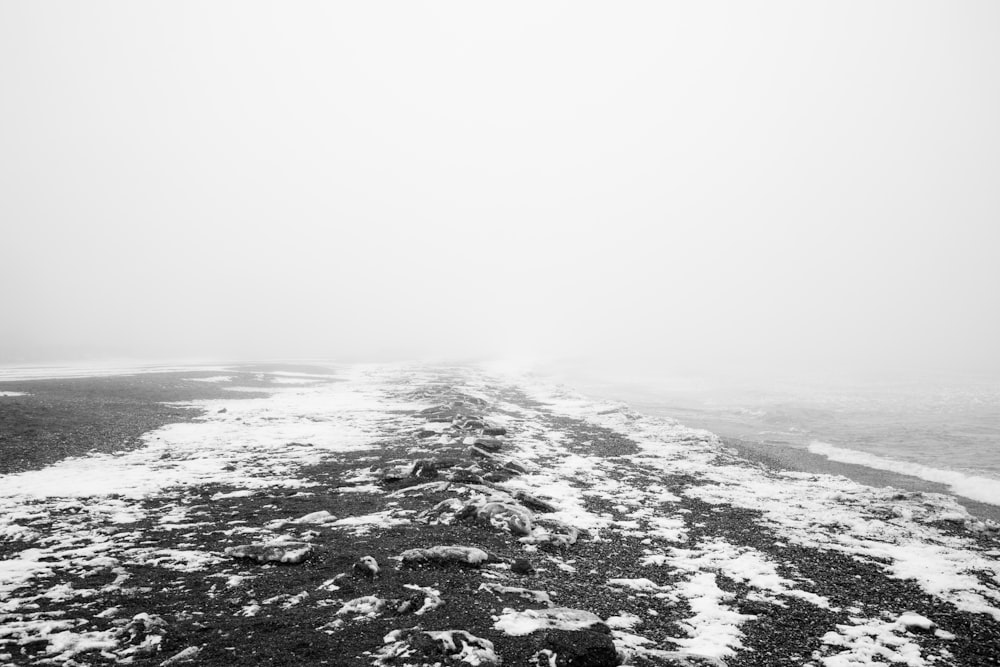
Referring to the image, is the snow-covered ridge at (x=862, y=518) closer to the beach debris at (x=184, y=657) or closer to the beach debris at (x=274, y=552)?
the beach debris at (x=274, y=552)

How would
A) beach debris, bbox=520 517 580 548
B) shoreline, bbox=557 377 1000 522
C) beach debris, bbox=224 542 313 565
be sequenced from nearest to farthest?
1. beach debris, bbox=224 542 313 565
2. beach debris, bbox=520 517 580 548
3. shoreline, bbox=557 377 1000 522

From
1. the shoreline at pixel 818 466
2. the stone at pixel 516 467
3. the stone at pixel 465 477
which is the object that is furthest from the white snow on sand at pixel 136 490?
the shoreline at pixel 818 466

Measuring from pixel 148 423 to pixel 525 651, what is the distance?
88.0 feet

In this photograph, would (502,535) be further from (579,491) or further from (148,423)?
(148,423)

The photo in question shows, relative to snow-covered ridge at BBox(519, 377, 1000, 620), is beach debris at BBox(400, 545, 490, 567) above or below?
above

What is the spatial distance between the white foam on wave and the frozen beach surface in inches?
241

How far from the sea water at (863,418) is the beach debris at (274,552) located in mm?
24854

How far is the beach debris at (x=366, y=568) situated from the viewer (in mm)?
9855

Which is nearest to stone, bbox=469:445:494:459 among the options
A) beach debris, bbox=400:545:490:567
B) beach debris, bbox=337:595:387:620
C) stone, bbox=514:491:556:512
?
stone, bbox=514:491:556:512

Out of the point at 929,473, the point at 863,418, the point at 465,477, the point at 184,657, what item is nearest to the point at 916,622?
the point at 465,477

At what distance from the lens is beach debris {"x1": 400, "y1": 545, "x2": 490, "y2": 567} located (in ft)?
34.7

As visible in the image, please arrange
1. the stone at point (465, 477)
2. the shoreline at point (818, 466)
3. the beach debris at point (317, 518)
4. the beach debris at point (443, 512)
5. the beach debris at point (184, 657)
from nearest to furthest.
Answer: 1. the beach debris at point (184, 657)
2. the beach debris at point (317, 518)
3. the beach debris at point (443, 512)
4. the stone at point (465, 477)
5. the shoreline at point (818, 466)

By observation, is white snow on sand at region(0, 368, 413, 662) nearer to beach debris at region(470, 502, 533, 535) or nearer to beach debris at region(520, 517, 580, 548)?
beach debris at region(470, 502, 533, 535)

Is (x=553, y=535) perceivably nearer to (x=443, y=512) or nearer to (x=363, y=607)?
(x=443, y=512)
